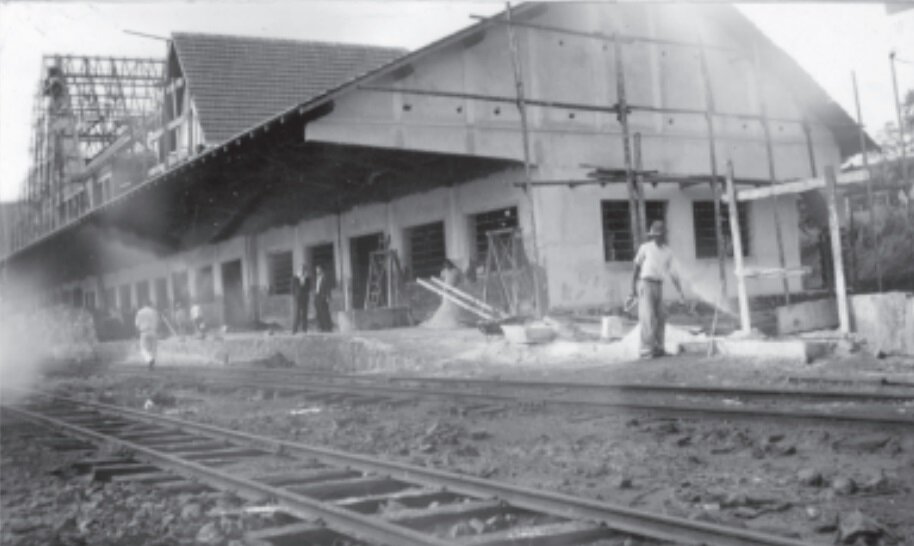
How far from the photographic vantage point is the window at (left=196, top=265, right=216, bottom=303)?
27953 mm

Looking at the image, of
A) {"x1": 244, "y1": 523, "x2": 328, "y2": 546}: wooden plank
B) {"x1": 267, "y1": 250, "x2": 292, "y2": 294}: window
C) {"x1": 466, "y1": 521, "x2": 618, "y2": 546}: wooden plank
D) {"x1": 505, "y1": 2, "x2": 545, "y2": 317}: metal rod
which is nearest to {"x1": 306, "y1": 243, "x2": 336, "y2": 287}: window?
{"x1": 267, "y1": 250, "x2": 292, "y2": 294}: window

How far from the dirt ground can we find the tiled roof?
1623 cm

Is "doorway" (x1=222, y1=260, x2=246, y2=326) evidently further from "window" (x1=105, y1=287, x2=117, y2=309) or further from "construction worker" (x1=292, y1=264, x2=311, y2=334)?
"window" (x1=105, y1=287, x2=117, y2=309)

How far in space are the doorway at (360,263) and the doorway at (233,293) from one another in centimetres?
608

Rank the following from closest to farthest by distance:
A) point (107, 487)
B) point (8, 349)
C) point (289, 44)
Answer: point (107, 487), point (289, 44), point (8, 349)

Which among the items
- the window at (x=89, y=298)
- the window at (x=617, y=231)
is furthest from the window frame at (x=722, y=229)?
the window at (x=89, y=298)

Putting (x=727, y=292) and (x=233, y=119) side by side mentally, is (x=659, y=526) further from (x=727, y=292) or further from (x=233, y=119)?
(x=233, y=119)

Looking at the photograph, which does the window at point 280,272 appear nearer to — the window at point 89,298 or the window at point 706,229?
the window at point 706,229

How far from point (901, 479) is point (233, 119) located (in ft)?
74.9

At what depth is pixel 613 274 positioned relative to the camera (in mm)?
17453

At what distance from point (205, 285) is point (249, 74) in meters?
6.84

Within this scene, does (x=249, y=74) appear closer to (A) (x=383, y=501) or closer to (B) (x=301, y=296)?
(B) (x=301, y=296)

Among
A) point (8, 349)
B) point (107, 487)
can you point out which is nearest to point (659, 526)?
point (107, 487)

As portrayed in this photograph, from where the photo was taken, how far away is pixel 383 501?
5332mm
